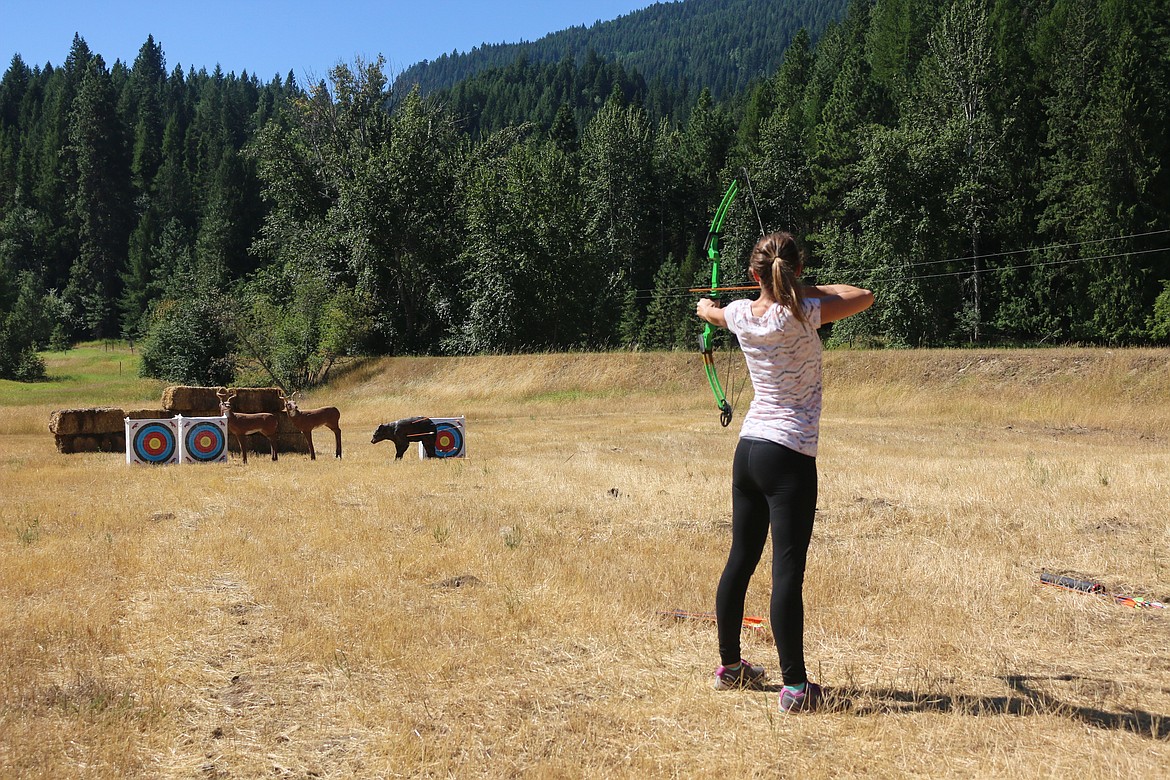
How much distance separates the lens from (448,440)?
1841 centimetres

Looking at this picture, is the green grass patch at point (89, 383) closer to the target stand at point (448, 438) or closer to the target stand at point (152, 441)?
the target stand at point (152, 441)

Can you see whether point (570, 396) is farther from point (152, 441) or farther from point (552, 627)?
point (552, 627)

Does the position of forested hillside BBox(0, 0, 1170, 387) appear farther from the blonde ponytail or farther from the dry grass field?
the blonde ponytail

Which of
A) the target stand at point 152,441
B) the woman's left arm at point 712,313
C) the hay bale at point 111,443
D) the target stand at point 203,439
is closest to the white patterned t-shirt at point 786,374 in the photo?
the woman's left arm at point 712,313

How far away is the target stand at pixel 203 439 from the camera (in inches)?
690

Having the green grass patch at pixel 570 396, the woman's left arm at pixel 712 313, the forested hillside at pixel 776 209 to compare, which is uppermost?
the forested hillside at pixel 776 209

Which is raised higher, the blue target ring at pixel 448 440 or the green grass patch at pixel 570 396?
the blue target ring at pixel 448 440

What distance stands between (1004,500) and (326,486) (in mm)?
8864

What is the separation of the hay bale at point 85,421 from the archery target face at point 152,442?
2.74 m

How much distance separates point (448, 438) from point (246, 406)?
5.00 m

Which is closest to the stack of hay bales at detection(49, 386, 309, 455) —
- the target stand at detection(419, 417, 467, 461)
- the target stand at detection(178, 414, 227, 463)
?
the target stand at detection(178, 414, 227, 463)

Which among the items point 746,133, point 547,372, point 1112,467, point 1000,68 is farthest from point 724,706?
point 746,133

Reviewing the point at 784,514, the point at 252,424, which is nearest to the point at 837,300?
the point at 784,514

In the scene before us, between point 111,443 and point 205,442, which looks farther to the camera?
point 111,443
